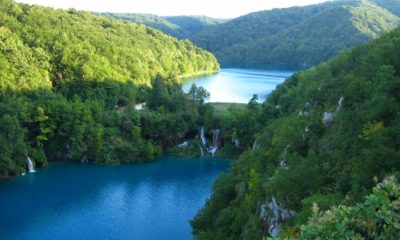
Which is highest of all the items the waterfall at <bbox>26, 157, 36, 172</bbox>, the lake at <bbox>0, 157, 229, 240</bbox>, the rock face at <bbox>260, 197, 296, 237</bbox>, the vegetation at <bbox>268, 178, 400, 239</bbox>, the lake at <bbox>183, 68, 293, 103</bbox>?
the vegetation at <bbox>268, 178, 400, 239</bbox>

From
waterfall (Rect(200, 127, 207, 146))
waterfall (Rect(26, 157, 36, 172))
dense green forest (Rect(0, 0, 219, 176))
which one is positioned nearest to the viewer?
waterfall (Rect(26, 157, 36, 172))

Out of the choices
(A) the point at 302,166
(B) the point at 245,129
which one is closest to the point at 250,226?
(A) the point at 302,166

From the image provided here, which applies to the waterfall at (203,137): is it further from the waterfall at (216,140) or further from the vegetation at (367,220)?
the vegetation at (367,220)

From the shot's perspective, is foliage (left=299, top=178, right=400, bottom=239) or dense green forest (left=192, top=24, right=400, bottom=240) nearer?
foliage (left=299, top=178, right=400, bottom=239)

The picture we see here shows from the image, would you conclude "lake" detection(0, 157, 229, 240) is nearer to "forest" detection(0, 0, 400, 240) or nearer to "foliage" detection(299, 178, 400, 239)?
"forest" detection(0, 0, 400, 240)

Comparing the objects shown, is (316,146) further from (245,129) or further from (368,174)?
(245,129)

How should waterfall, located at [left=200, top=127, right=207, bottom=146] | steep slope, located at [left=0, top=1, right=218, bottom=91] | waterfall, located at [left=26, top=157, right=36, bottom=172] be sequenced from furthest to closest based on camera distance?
steep slope, located at [left=0, top=1, right=218, bottom=91] < waterfall, located at [left=200, top=127, right=207, bottom=146] < waterfall, located at [left=26, top=157, right=36, bottom=172]

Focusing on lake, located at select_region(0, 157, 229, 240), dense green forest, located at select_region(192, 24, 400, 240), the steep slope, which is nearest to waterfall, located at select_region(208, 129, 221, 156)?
lake, located at select_region(0, 157, 229, 240)
